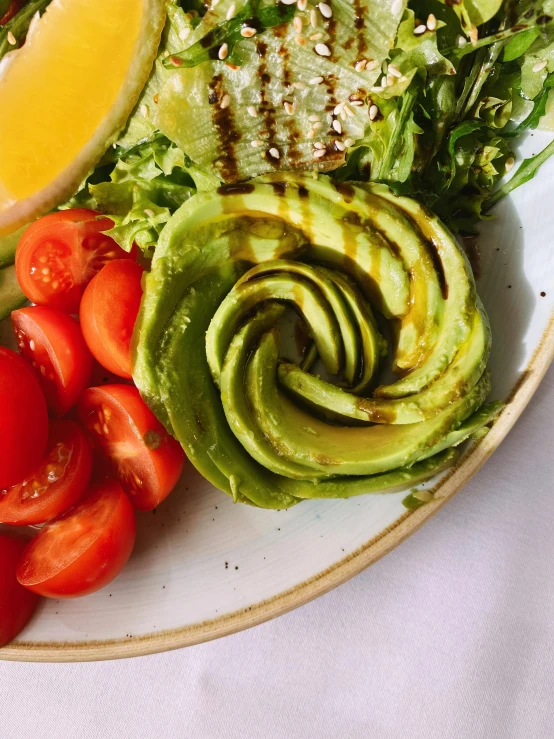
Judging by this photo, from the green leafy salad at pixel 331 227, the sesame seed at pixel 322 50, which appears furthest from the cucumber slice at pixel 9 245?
the sesame seed at pixel 322 50

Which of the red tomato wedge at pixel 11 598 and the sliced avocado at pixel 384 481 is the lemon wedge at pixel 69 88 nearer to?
the red tomato wedge at pixel 11 598

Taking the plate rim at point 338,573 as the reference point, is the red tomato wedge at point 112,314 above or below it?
above

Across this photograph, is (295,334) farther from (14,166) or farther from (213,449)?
(14,166)

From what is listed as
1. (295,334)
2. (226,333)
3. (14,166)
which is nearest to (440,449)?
(295,334)

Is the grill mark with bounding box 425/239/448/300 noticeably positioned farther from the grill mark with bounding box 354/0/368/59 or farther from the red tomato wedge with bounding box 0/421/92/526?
the red tomato wedge with bounding box 0/421/92/526

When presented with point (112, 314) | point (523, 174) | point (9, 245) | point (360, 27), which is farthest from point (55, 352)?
point (523, 174)
